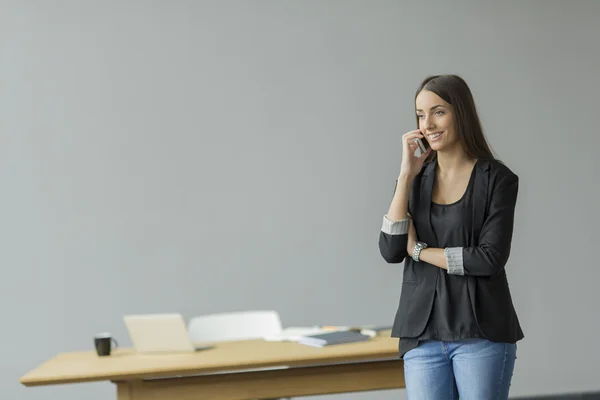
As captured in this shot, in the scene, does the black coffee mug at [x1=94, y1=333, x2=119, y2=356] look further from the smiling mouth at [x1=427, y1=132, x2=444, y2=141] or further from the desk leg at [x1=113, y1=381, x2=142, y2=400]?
the smiling mouth at [x1=427, y1=132, x2=444, y2=141]

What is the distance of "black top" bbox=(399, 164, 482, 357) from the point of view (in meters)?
2.02

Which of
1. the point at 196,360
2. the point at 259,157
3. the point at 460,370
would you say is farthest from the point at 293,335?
the point at 259,157

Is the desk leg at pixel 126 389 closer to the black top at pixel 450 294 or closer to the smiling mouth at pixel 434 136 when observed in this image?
the black top at pixel 450 294

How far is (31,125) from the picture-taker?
4293 millimetres

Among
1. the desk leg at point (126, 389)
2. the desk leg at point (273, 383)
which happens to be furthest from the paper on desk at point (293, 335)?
the desk leg at point (126, 389)

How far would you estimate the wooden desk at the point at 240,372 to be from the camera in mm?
2604

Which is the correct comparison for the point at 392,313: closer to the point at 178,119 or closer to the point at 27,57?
the point at 178,119

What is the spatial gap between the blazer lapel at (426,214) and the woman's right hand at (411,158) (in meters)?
0.04

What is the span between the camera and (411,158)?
222 cm

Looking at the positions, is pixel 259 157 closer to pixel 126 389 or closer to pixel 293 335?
pixel 293 335

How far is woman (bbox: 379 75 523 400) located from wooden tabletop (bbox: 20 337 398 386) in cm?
65

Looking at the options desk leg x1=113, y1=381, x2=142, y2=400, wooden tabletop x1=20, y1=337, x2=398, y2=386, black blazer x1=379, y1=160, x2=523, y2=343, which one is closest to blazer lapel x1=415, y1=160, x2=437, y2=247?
black blazer x1=379, y1=160, x2=523, y2=343

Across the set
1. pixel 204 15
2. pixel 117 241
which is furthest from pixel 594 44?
pixel 117 241

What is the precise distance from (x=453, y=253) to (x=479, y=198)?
0.17 meters
